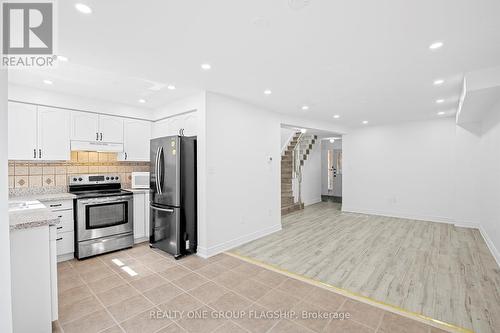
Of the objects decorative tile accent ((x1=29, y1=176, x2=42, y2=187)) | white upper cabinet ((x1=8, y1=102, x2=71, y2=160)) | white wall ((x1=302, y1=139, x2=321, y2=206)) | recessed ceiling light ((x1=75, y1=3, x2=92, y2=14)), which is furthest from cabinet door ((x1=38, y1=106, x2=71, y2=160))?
white wall ((x1=302, y1=139, x2=321, y2=206))

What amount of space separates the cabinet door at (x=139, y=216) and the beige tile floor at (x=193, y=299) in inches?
28.7

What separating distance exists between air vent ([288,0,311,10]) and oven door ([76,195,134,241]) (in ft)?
12.2

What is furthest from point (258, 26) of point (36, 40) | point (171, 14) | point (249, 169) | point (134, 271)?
point (134, 271)

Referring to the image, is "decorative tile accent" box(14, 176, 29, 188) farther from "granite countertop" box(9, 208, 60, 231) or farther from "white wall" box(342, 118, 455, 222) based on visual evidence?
"white wall" box(342, 118, 455, 222)

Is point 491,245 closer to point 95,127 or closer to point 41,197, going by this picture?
point 95,127

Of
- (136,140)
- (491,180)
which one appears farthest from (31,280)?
(491,180)

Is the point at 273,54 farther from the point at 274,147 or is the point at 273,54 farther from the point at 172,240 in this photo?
the point at 172,240

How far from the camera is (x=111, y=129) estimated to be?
4.14 meters

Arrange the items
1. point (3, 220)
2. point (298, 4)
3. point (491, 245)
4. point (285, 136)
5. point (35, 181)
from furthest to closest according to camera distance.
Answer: point (285, 136) < point (491, 245) < point (35, 181) < point (298, 4) < point (3, 220)

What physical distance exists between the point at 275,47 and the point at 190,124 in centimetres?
212

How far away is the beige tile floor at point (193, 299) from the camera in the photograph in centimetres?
203

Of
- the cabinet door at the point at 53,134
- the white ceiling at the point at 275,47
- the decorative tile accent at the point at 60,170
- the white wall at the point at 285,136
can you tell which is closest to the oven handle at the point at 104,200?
the cabinet door at the point at 53,134

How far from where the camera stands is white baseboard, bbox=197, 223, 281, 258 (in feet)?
11.5

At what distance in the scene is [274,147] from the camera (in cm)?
483
